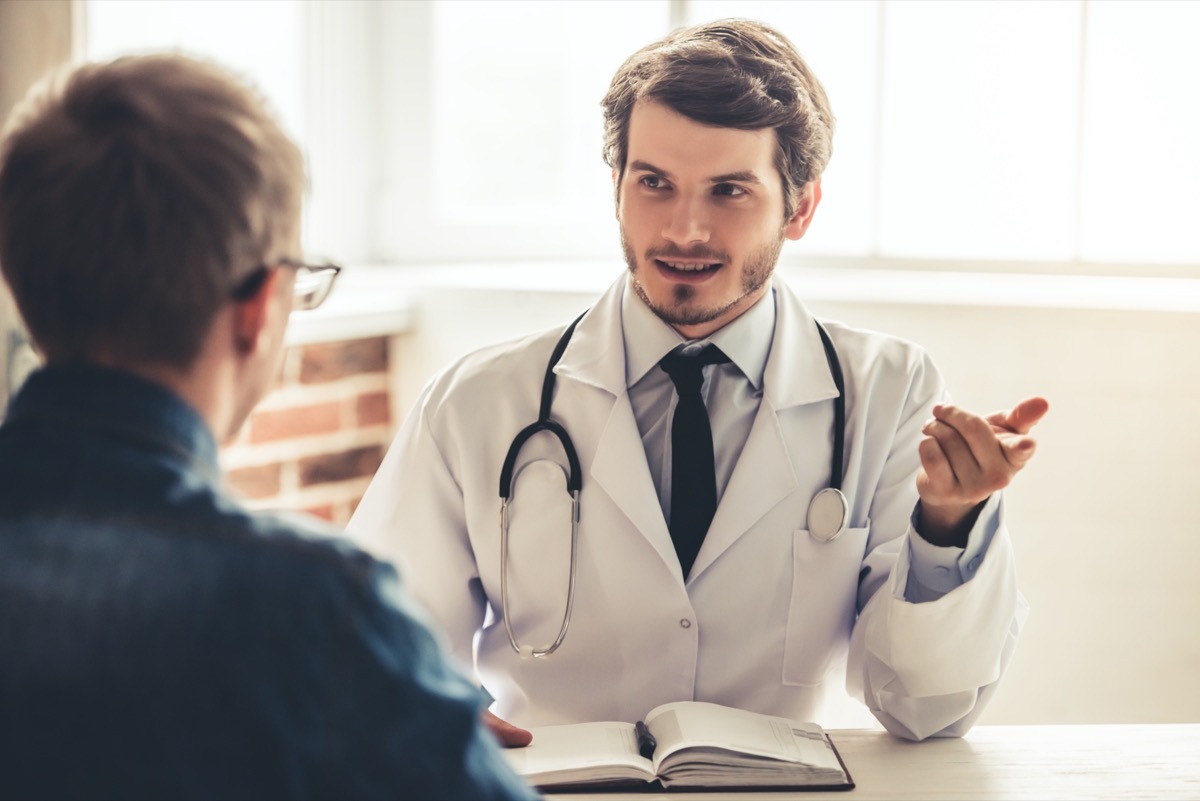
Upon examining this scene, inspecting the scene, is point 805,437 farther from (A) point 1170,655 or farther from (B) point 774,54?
(A) point 1170,655

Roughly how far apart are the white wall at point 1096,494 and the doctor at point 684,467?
52 cm

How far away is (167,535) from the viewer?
0.68 metres

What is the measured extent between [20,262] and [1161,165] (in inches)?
81.2

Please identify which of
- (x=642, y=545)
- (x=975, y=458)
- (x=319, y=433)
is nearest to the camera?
(x=975, y=458)

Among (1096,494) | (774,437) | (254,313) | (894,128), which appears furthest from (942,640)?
(894,128)

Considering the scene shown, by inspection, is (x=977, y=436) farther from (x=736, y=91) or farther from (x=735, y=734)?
(x=736, y=91)

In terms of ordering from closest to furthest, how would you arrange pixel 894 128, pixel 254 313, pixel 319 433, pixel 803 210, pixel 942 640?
pixel 254 313
pixel 942 640
pixel 803 210
pixel 894 128
pixel 319 433

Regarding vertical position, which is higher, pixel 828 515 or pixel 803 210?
pixel 803 210

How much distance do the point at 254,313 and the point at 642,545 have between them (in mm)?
890

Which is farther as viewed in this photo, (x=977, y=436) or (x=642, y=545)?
(x=642, y=545)

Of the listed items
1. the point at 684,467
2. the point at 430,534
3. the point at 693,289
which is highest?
the point at 693,289

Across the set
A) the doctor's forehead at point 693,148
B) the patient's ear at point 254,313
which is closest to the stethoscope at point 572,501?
the doctor's forehead at point 693,148

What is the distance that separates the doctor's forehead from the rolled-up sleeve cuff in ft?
1.69

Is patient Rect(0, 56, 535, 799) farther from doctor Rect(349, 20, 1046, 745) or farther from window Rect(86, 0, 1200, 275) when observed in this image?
window Rect(86, 0, 1200, 275)
